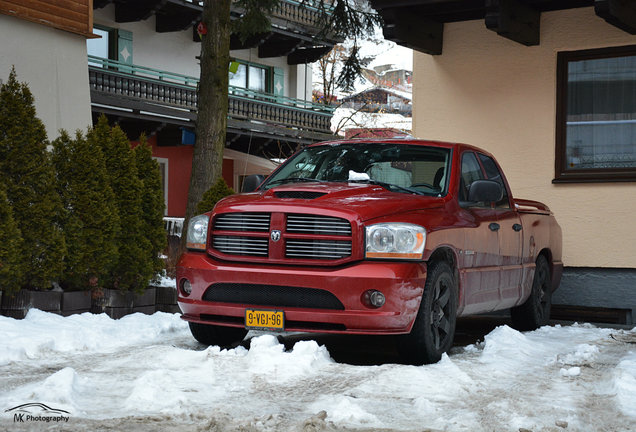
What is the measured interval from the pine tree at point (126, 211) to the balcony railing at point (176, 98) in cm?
1323

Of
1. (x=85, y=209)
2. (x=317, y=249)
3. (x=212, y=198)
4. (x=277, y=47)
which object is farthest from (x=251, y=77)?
(x=317, y=249)

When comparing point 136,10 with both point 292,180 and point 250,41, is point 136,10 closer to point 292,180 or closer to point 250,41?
point 250,41

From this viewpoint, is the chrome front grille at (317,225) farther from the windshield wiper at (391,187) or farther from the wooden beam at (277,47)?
the wooden beam at (277,47)

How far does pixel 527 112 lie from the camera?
12156mm

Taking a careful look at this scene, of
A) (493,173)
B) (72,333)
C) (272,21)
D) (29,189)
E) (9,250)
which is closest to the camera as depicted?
(72,333)

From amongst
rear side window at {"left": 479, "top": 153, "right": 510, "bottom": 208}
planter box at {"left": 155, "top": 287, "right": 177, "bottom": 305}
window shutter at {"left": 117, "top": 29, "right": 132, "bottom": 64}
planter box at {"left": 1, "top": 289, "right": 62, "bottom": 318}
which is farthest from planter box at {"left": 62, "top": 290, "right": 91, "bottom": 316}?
window shutter at {"left": 117, "top": 29, "right": 132, "bottom": 64}

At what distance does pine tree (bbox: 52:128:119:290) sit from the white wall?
21.2 feet

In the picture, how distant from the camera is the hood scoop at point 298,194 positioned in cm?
698

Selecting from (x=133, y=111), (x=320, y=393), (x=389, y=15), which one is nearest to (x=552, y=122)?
(x=389, y=15)

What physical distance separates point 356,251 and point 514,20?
5842 millimetres

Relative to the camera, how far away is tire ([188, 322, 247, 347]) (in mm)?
7555

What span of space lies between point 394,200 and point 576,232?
17.9 ft

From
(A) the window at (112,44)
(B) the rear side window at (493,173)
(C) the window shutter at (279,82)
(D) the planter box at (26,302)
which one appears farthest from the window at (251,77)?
(D) the planter box at (26,302)

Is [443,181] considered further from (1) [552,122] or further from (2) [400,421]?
(1) [552,122]
